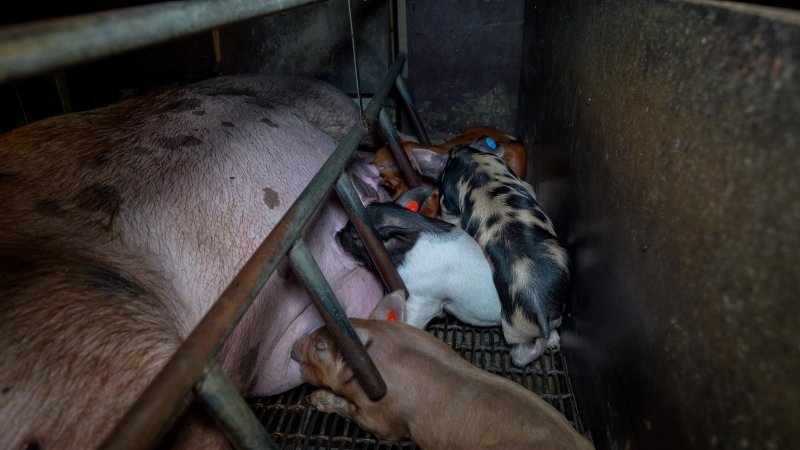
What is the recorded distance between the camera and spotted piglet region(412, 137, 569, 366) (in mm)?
1429

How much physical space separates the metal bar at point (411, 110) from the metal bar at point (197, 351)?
A: 1.82 metres

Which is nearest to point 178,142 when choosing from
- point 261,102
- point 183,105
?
point 183,105

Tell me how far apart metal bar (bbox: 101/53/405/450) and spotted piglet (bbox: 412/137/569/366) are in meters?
0.78

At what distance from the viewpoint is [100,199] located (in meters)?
1.17

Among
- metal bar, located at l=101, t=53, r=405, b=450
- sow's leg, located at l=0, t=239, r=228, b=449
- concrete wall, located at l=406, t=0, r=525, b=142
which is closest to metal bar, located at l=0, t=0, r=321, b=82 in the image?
metal bar, located at l=101, t=53, r=405, b=450

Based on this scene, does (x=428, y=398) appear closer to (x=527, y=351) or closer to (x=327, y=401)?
(x=327, y=401)

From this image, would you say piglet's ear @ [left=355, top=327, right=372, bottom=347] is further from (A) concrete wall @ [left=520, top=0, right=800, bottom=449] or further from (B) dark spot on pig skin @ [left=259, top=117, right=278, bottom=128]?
(B) dark spot on pig skin @ [left=259, top=117, right=278, bottom=128]

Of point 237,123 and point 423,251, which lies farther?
point 423,251

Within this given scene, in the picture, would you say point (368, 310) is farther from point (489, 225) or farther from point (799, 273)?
point (799, 273)

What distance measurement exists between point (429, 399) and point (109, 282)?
0.76 m

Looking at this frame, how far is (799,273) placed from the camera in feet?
1.66

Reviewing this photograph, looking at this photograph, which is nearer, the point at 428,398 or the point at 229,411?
the point at 229,411

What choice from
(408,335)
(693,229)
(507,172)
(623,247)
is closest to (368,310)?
(408,335)

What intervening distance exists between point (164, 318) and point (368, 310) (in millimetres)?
868
